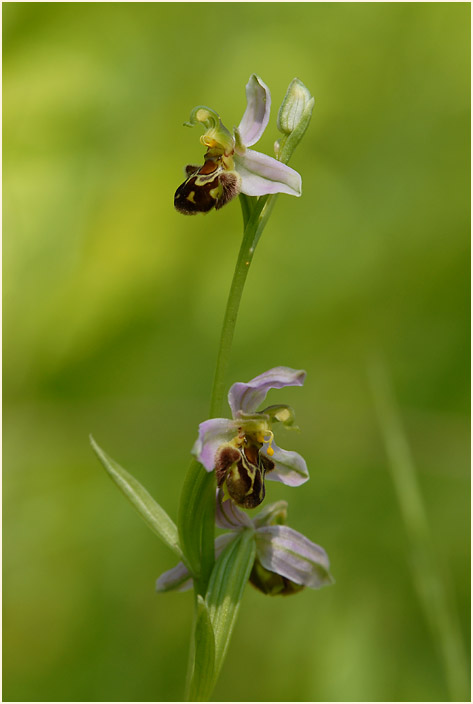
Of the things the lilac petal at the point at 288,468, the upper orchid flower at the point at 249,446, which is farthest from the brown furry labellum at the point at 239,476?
the lilac petal at the point at 288,468

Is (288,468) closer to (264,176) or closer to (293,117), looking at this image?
(264,176)

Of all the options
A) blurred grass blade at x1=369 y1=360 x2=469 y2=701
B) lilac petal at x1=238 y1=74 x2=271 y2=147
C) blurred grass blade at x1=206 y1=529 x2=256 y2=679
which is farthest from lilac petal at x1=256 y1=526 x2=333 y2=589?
lilac petal at x1=238 y1=74 x2=271 y2=147

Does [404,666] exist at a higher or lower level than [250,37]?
lower

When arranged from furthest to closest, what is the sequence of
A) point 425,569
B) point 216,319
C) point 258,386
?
point 216,319 < point 425,569 < point 258,386

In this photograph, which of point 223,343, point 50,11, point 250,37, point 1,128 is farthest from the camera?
point 250,37

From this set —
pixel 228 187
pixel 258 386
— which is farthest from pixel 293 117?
pixel 258 386

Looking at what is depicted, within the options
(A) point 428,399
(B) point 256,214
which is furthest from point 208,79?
(B) point 256,214

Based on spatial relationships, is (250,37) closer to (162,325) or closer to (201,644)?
(162,325)

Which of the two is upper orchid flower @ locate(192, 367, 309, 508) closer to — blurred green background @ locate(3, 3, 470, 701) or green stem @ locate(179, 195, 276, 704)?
green stem @ locate(179, 195, 276, 704)
